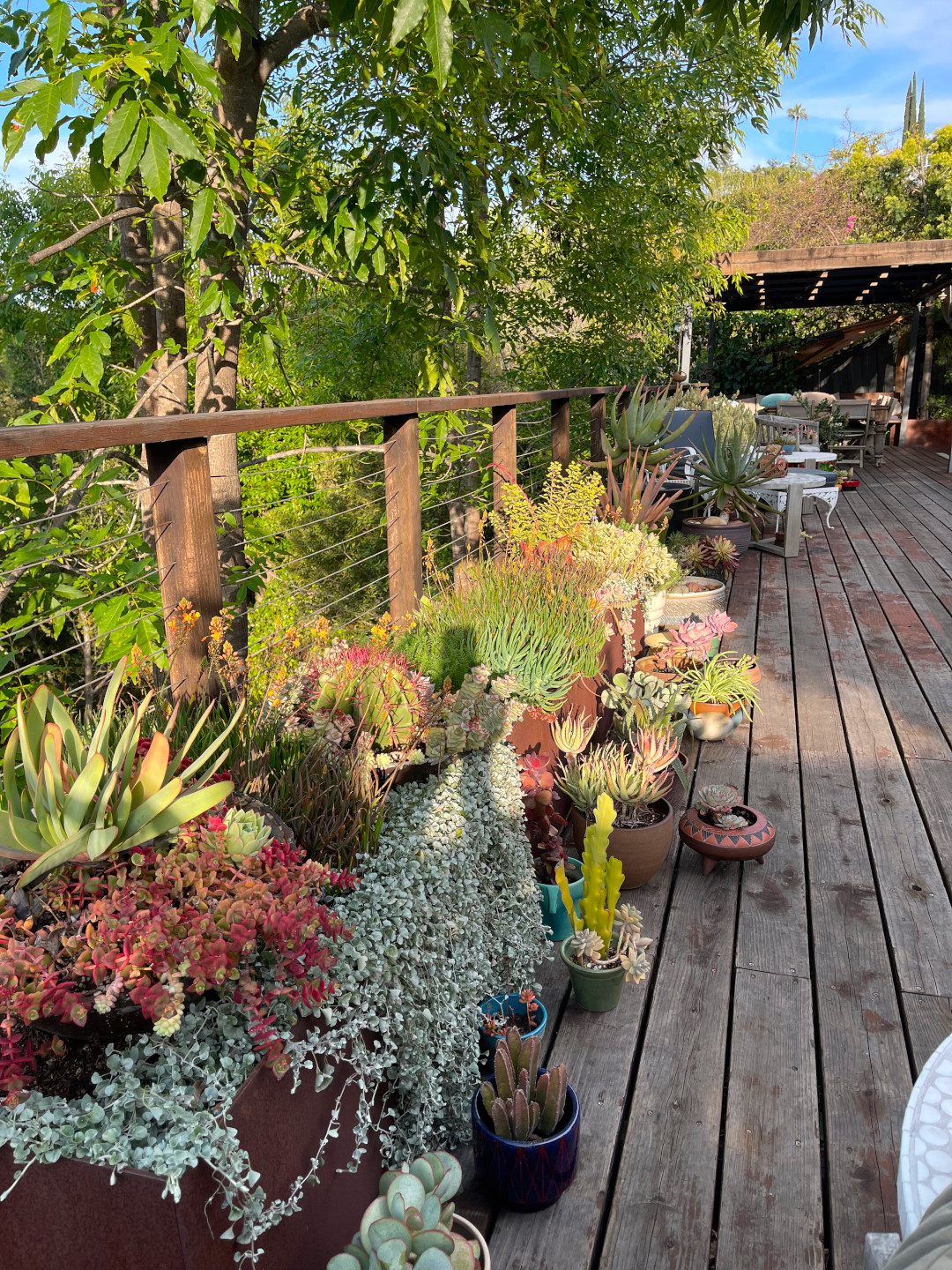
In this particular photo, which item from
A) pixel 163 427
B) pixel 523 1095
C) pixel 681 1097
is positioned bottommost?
pixel 681 1097

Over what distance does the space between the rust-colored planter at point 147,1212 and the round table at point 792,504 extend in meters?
5.95

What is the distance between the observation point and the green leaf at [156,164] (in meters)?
2.06

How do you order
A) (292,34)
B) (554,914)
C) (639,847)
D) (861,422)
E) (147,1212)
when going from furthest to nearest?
(861,422) < (292,34) < (639,847) < (554,914) < (147,1212)

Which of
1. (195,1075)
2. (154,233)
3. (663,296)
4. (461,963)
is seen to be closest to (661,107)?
(663,296)

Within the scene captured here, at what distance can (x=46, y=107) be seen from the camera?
202 cm

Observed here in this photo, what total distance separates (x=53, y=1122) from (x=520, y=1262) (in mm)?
846

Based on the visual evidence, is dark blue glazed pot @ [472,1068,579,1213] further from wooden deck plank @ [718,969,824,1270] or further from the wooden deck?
wooden deck plank @ [718,969,824,1270]

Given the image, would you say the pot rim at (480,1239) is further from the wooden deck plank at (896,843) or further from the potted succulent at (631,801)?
the wooden deck plank at (896,843)

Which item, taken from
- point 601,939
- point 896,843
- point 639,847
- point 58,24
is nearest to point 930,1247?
point 601,939

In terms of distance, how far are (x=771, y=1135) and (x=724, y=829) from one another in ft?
3.16

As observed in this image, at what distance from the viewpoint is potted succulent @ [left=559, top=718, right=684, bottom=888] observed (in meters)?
2.41

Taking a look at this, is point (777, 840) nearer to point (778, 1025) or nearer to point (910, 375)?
point (778, 1025)

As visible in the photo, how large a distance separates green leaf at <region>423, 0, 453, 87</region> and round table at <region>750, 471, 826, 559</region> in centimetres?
545

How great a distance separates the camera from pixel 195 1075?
3.53ft
